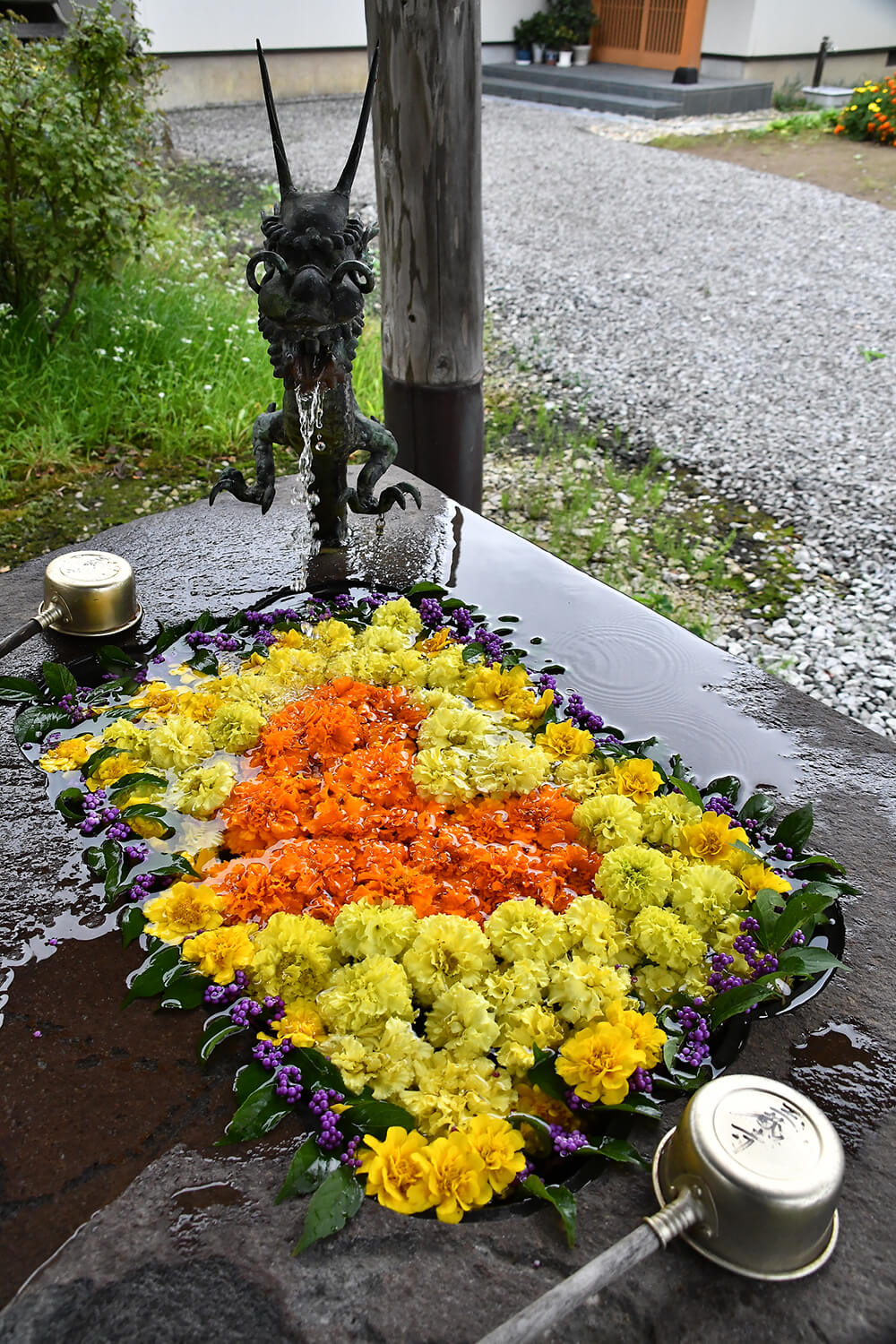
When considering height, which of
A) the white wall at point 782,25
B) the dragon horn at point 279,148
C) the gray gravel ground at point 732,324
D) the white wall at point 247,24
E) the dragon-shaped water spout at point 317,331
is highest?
the white wall at point 782,25

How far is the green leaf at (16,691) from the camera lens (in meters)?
2.18

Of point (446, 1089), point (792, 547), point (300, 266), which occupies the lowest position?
point (792, 547)

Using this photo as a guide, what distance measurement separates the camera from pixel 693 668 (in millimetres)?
2287

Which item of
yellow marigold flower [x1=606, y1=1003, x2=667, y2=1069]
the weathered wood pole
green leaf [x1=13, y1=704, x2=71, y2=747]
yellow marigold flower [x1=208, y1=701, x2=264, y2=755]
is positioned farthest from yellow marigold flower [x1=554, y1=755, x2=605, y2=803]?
the weathered wood pole

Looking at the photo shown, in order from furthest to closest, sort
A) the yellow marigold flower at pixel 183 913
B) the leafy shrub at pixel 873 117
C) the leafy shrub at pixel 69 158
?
1. the leafy shrub at pixel 873 117
2. the leafy shrub at pixel 69 158
3. the yellow marigold flower at pixel 183 913

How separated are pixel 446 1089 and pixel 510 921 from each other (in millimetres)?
308

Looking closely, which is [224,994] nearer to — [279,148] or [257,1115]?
[257,1115]

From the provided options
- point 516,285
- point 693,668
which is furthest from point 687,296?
point 693,668

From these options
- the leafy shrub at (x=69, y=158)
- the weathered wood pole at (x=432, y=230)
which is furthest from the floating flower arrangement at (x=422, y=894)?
the leafy shrub at (x=69, y=158)

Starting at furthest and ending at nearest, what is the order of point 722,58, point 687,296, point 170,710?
point 722,58
point 687,296
point 170,710

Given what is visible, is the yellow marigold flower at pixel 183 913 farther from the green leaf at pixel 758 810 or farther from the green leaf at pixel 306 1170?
the green leaf at pixel 758 810

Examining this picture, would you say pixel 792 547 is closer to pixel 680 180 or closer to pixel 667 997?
pixel 667 997

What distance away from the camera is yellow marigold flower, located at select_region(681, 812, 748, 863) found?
177 cm

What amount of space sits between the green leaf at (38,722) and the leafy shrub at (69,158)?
146 inches
